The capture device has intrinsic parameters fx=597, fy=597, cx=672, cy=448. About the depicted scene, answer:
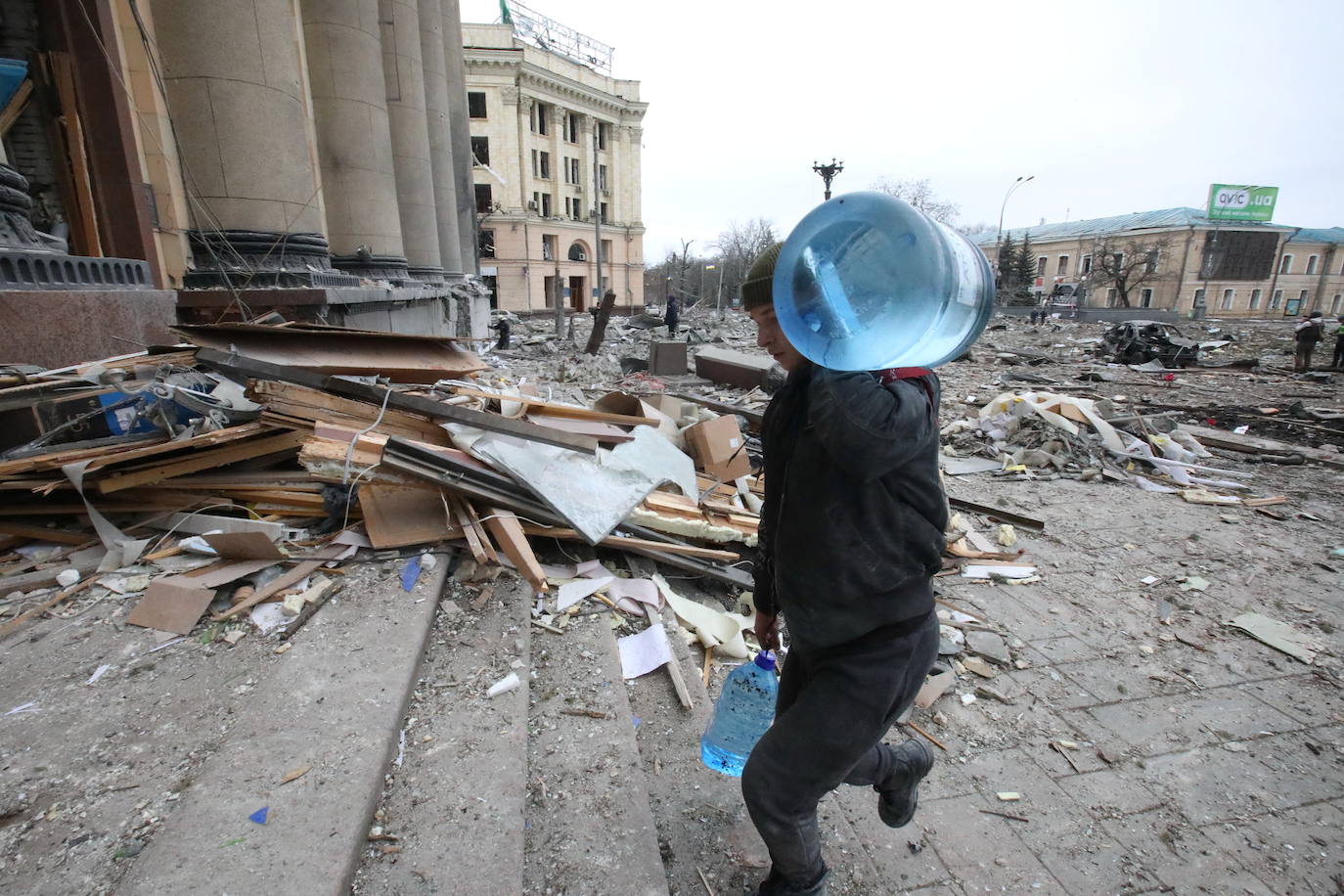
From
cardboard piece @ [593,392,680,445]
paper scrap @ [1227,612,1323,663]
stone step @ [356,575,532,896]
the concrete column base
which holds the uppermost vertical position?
the concrete column base

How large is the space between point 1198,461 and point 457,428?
358 inches

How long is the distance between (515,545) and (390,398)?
1.28 metres

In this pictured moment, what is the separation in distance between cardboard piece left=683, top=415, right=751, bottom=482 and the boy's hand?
291 cm

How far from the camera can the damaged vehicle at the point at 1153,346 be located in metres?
17.8

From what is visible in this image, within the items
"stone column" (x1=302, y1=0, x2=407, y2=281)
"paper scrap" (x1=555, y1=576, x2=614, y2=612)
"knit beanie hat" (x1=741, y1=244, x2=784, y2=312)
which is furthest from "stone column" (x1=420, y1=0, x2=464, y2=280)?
"knit beanie hat" (x1=741, y1=244, x2=784, y2=312)

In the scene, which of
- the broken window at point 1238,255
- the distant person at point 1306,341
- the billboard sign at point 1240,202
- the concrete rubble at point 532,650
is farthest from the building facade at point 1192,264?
the concrete rubble at point 532,650

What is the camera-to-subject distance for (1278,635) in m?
3.77

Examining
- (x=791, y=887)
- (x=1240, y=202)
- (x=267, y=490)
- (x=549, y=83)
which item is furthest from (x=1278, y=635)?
(x=1240, y=202)

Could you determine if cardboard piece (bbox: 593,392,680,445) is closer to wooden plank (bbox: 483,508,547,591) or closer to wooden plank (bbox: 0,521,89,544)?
wooden plank (bbox: 483,508,547,591)

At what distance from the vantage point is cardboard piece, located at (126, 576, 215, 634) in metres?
2.43

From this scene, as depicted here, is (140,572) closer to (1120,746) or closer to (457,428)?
(457,428)

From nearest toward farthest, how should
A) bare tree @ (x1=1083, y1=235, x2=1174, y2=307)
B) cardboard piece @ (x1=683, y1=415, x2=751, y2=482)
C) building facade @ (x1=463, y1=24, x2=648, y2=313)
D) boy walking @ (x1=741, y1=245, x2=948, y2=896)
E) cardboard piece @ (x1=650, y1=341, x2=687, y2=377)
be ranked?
boy walking @ (x1=741, y1=245, x2=948, y2=896) < cardboard piece @ (x1=683, y1=415, x2=751, y2=482) < cardboard piece @ (x1=650, y1=341, x2=687, y2=377) < building facade @ (x1=463, y1=24, x2=648, y2=313) < bare tree @ (x1=1083, y1=235, x2=1174, y2=307)

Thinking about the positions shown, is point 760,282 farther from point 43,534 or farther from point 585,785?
point 43,534

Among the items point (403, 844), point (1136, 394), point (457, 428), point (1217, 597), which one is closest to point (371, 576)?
point (457, 428)
